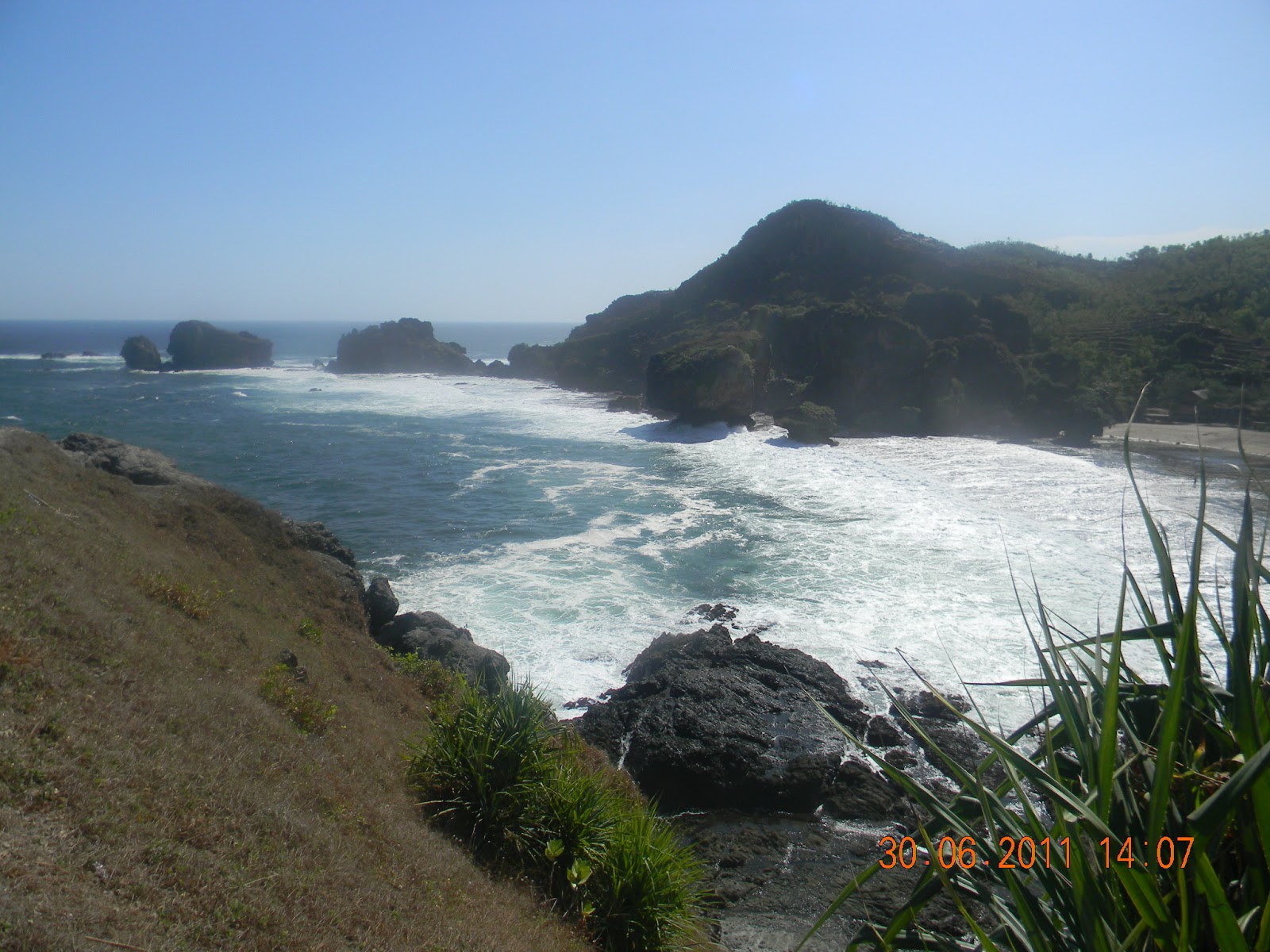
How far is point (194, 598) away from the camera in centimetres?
895

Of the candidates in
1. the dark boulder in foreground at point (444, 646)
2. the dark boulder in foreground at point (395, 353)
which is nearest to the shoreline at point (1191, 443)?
the dark boulder in foreground at point (444, 646)

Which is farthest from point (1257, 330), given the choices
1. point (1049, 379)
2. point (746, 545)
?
point (746, 545)

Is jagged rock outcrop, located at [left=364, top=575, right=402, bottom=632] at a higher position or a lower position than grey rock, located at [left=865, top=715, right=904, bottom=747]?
higher

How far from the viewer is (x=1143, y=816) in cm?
265

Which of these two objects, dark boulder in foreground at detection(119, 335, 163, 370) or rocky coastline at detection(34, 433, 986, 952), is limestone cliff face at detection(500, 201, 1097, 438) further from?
dark boulder in foreground at detection(119, 335, 163, 370)

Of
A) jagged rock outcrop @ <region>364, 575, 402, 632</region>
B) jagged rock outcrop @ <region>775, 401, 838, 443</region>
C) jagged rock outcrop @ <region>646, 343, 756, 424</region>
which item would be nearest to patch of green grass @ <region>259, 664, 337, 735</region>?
jagged rock outcrop @ <region>364, 575, 402, 632</region>

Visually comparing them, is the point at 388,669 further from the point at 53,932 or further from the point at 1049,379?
the point at 1049,379

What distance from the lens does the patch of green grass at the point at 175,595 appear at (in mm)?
8570

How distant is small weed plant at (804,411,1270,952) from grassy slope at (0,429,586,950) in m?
3.46

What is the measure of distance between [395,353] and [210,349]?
798 inches

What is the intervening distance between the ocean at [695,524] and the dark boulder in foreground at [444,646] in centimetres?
140

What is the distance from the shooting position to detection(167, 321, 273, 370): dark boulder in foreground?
81250mm
